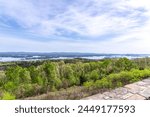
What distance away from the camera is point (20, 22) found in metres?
5.05

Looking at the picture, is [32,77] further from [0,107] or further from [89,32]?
[0,107]

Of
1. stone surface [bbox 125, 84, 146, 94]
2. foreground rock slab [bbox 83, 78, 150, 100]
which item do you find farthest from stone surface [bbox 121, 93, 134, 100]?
stone surface [bbox 125, 84, 146, 94]

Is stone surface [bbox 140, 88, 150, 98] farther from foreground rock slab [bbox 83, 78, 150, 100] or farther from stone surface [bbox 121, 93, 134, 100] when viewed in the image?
stone surface [bbox 121, 93, 134, 100]

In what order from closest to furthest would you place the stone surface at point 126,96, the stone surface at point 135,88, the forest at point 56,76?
1. the stone surface at point 126,96
2. the stone surface at point 135,88
3. the forest at point 56,76

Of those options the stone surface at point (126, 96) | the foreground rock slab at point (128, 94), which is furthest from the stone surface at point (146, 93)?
the stone surface at point (126, 96)

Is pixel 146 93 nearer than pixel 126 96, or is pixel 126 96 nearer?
pixel 126 96

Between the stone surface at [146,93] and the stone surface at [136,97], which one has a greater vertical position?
the stone surface at [146,93]

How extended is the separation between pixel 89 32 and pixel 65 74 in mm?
1718

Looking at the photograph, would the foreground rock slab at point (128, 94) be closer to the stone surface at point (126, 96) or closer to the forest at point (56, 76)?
the stone surface at point (126, 96)

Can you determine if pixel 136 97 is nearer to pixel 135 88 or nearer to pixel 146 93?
pixel 146 93

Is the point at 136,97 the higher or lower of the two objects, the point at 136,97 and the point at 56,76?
the higher

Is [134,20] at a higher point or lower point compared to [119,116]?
higher

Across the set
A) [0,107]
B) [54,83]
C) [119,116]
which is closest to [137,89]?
[119,116]

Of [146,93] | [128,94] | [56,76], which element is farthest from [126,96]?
[56,76]
